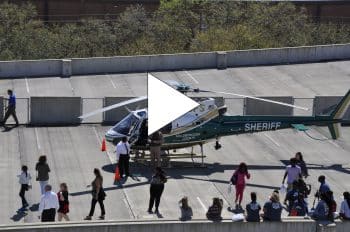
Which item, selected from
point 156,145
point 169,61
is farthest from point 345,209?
point 169,61

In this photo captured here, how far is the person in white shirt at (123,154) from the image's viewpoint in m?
25.8

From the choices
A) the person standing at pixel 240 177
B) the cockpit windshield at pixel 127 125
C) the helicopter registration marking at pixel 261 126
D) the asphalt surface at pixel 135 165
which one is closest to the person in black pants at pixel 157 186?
the asphalt surface at pixel 135 165

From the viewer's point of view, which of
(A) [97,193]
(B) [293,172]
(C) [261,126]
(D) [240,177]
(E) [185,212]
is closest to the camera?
(E) [185,212]

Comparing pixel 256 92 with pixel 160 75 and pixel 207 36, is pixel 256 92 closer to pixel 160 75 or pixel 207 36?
pixel 160 75

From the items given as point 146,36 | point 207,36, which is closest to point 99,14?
point 146,36

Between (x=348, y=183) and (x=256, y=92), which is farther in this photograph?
(x=256, y=92)

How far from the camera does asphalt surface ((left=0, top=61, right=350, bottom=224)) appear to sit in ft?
80.2

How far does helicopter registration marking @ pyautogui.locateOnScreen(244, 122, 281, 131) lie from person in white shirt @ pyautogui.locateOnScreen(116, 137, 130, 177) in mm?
4427

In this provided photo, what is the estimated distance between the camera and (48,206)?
799 inches

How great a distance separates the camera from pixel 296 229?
66.6 ft

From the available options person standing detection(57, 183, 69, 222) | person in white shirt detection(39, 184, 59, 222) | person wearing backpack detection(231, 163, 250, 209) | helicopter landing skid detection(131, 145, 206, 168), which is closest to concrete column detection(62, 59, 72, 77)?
helicopter landing skid detection(131, 145, 206, 168)

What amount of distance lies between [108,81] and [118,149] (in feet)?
51.1

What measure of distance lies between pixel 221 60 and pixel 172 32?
13.6 metres

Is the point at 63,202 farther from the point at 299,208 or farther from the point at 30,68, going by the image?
the point at 30,68
